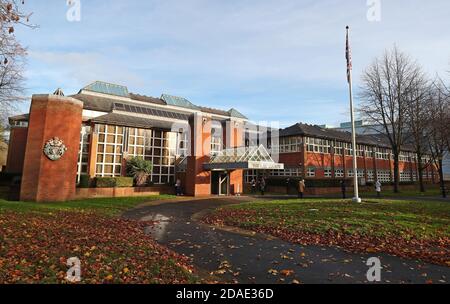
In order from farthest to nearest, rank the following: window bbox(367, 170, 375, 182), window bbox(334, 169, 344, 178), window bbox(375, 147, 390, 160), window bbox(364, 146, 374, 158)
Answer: window bbox(375, 147, 390, 160)
window bbox(364, 146, 374, 158)
window bbox(367, 170, 375, 182)
window bbox(334, 169, 344, 178)

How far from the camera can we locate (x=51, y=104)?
20.7 m

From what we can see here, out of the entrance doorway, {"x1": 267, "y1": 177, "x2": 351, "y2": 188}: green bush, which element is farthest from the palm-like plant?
{"x1": 267, "y1": 177, "x2": 351, "y2": 188}: green bush

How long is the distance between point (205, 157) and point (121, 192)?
27.1 feet

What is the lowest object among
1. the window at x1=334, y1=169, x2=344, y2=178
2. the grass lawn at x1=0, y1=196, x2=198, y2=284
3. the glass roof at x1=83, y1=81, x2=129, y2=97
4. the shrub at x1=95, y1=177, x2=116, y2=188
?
the grass lawn at x1=0, y1=196, x2=198, y2=284

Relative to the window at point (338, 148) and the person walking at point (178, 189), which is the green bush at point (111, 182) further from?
the window at point (338, 148)

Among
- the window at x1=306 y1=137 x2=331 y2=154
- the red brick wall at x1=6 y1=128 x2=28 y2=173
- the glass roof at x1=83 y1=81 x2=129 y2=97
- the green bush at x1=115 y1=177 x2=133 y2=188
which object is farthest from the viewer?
the glass roof at x1=83 y1=81 x2=129 y2=97

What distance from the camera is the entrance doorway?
95.0 ft

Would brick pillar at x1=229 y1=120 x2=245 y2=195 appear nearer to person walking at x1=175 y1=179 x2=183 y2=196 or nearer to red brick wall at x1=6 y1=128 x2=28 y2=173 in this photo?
person walking at x1=175 y1=179 x2=183 y2=196

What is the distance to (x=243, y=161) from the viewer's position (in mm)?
24891

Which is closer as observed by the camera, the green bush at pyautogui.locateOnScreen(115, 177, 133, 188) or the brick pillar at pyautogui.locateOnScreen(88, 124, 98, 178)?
the green bush at pyautogui.locateOnScreen(115, 177, 133, 188)

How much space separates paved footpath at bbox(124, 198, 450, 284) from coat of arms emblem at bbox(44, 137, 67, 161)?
554 inches

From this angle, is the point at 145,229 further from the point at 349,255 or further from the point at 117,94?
the point at 117,94
